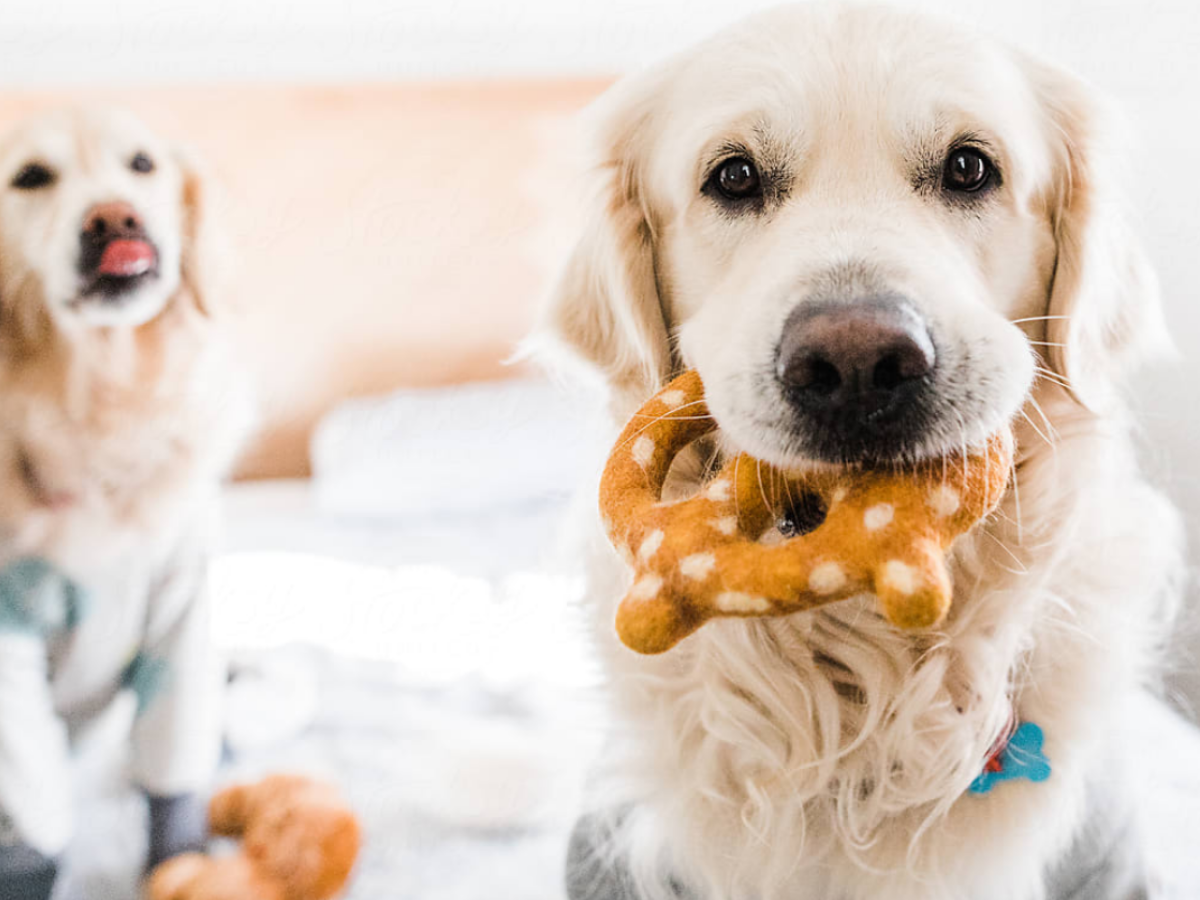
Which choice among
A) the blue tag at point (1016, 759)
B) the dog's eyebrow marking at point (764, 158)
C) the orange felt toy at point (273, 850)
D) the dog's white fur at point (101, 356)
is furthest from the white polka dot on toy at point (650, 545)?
the orange felt toy at point (273, 850)

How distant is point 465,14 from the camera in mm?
1308

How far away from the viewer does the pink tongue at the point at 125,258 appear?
103cm

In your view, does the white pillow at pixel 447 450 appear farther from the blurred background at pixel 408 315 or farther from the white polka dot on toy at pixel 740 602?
the white polka dot on toy at pixel 740 602

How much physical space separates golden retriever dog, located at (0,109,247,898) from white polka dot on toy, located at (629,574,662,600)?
0.83m

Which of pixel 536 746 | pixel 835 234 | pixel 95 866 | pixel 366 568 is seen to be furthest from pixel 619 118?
pixel 95 866

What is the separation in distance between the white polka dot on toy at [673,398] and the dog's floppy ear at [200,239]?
71cm

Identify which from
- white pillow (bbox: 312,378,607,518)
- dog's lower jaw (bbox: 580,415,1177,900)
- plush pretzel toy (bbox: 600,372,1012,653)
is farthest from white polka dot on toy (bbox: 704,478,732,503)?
white pillow (bbox: 312,378,607,518)

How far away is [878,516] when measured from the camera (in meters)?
0.56

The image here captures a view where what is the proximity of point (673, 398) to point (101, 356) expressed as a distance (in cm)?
78

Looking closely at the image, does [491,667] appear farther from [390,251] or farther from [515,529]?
[390,251]

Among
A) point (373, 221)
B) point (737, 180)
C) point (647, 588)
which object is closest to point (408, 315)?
point (373, 221)

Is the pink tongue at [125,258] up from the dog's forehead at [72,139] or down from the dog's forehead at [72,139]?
down

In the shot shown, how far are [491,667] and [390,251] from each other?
742mm

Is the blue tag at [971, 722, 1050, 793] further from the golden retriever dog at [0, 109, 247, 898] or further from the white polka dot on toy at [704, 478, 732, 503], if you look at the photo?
the golden retriever dog at [0, 109, 247, 898]
